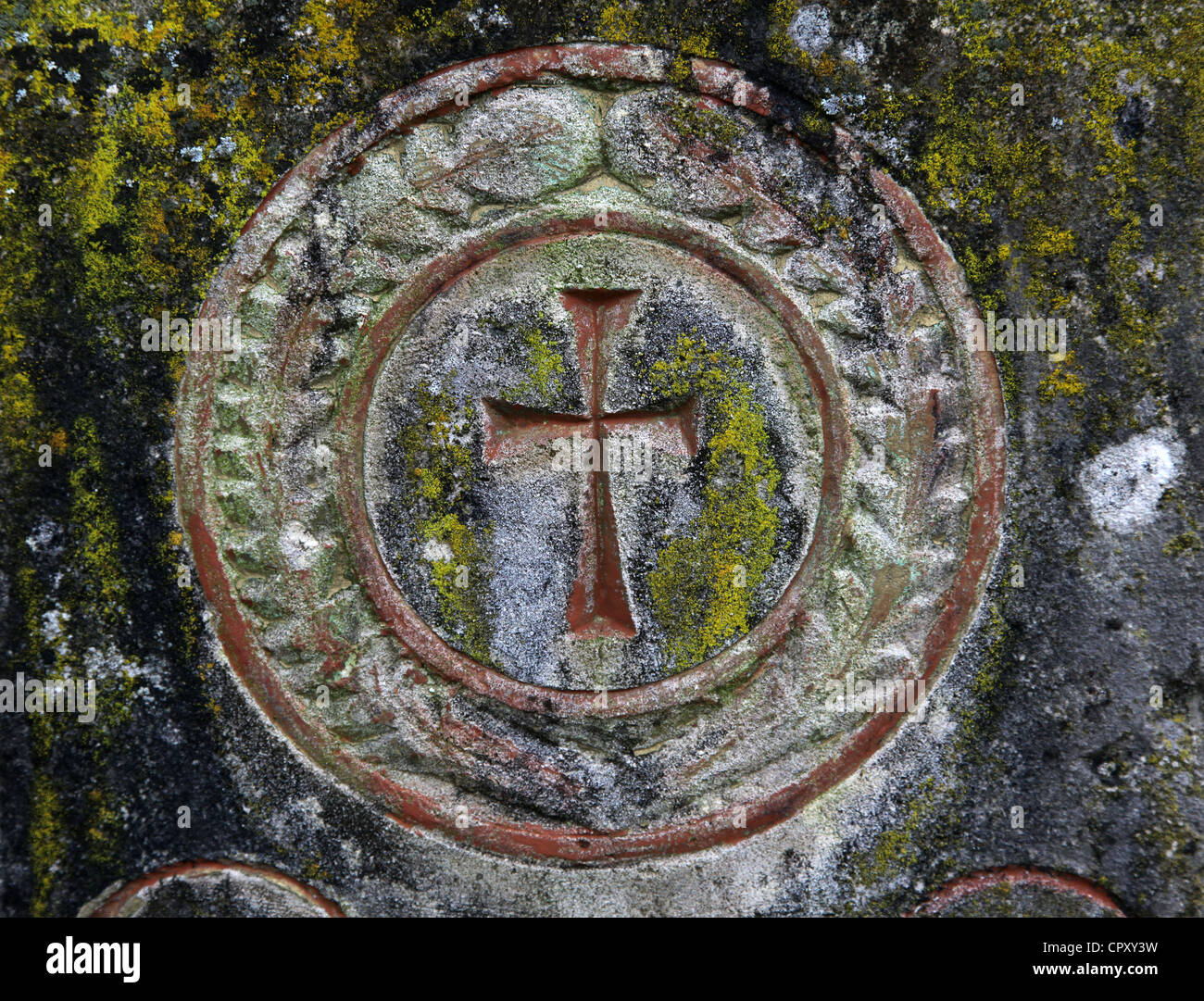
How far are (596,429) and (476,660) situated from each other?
2.85 ft

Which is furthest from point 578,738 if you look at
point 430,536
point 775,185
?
point 775,185

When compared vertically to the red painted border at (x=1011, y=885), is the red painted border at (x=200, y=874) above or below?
above

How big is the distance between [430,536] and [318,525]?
366 mm

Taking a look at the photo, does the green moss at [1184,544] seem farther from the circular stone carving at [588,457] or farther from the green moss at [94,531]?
the green moss at [94,531]

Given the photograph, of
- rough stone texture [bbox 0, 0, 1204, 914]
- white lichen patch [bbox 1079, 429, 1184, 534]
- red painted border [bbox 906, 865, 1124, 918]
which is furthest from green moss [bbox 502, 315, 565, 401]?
red painted border [bbox 906, 865, 1124, 918]

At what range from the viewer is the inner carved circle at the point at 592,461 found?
2.56 m

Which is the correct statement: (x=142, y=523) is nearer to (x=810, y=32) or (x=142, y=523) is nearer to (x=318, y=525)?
(x=318, y=525)

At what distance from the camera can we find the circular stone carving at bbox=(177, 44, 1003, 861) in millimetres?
2506

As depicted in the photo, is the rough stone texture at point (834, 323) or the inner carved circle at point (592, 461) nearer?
the rough stone texture at point (834, 323)

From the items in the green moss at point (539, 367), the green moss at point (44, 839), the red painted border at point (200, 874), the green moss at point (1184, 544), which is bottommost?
the red painted border at point (200, 874)

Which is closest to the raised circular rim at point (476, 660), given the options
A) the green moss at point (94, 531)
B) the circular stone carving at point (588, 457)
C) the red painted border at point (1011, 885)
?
the circular stone carving at point (588, 457)

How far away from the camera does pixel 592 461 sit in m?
2.60

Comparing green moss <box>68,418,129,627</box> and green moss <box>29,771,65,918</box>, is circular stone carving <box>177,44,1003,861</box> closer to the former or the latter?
green moss <box>68,418,129,627</box>

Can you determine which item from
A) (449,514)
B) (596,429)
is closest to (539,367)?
(596,429)
